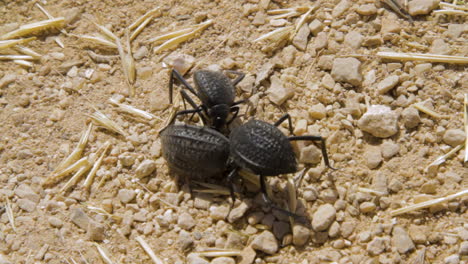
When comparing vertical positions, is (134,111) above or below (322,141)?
above

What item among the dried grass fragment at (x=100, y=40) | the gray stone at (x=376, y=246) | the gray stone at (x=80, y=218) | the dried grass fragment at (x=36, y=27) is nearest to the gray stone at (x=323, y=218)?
the gray stone at (x=376, y=246)

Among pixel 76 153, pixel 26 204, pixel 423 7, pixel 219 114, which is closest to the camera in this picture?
pixel 26 204

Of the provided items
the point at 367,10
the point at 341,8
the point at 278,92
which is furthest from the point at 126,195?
the point at 367,10

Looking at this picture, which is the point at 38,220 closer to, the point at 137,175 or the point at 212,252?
the point at 137,175

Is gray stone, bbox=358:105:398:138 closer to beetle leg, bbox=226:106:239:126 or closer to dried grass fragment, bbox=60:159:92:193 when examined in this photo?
beetle leg, bbox=226:106:239:126

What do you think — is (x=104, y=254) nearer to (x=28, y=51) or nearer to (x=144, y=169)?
(x=144, y=169)
